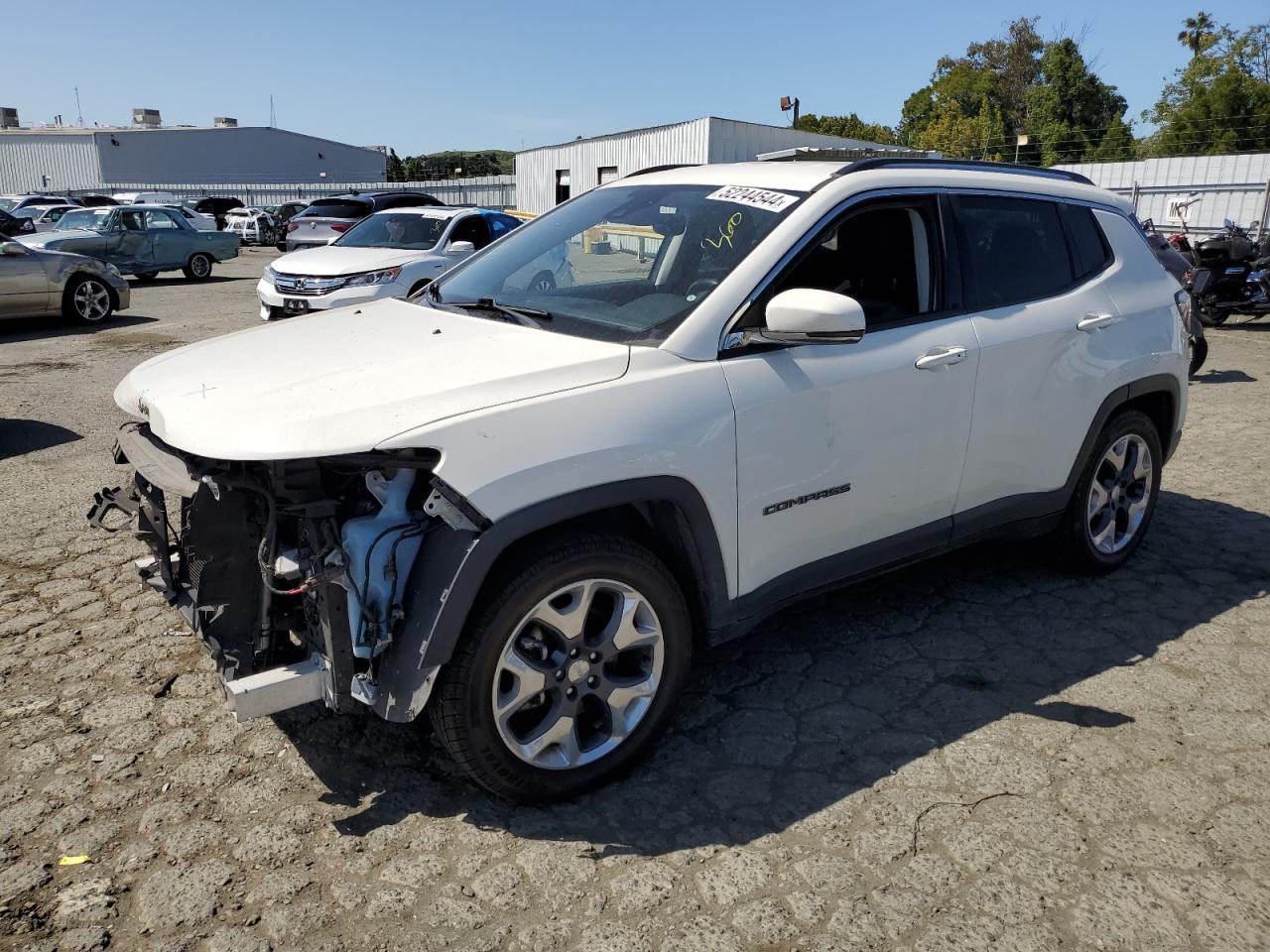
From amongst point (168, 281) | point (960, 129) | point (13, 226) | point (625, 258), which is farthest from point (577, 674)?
point (960, 129)

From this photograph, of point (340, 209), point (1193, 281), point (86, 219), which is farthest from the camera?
point (86, 219)

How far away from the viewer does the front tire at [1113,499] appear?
4449 millimetres

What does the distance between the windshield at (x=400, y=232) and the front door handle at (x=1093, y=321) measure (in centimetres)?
895

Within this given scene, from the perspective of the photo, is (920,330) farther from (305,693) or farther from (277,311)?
(277,311)

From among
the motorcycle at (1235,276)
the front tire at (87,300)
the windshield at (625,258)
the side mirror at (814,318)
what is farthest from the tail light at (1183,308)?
the front tire at (87,300)

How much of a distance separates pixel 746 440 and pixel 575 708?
99 cm

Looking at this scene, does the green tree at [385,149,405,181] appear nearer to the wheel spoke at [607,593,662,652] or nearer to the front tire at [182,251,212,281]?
the front tire at [182,251,212,281]

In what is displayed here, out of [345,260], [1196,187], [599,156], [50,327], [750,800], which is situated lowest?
[50,327]

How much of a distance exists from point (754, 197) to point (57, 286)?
494 inches

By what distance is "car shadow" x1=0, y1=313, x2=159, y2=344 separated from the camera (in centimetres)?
1283

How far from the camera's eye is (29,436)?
7.26 meters

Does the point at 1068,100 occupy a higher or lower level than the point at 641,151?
higher

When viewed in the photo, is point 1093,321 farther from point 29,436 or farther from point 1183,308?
point 29,436

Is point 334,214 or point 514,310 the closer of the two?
point 514,310
